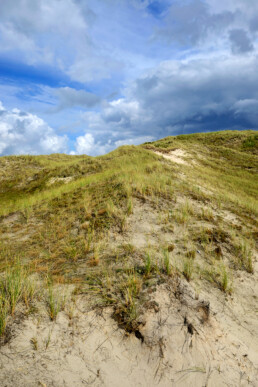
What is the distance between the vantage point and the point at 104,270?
4613 millimetres

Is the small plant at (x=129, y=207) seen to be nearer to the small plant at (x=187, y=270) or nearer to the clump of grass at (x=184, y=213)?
the clump of grass at (x=184, y=213)

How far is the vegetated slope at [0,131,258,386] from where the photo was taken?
2.98 meters

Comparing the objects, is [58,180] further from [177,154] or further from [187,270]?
[187,270]

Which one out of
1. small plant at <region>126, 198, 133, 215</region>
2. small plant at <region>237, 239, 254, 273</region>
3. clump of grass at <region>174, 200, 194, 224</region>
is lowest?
small plant at <region>237, 239, 254, 273</region>

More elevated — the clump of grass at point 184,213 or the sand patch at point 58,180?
the sand patch at point 58,180

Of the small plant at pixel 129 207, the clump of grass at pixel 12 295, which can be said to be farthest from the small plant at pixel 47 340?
the small plant at pixel 129 207

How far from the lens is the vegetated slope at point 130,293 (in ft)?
→ 9.78

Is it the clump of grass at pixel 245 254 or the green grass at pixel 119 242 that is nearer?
the green grass at pixel 119 242

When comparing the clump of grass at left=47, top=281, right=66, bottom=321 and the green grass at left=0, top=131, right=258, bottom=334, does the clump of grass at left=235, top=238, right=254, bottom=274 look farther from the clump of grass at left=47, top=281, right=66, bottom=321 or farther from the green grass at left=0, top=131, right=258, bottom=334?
the clump of grass at left=47, top=281, right=66, bottom=321

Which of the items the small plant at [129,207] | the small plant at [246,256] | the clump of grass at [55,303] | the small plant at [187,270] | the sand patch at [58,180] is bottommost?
the small plant at [246,256]

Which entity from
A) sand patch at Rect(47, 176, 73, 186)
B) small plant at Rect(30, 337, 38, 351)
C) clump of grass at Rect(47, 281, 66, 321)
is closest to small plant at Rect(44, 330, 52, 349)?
small plant at Rect(30, 337, 38, 351)

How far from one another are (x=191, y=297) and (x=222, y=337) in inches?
29.5

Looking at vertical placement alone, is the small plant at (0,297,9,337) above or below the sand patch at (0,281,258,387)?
above

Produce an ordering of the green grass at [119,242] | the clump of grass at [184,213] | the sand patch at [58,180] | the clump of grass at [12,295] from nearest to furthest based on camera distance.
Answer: the clump of grass at [12,295] < the green grass at [119,242] < the clump of grass at [184,213] < the sand patch at [58,180]
